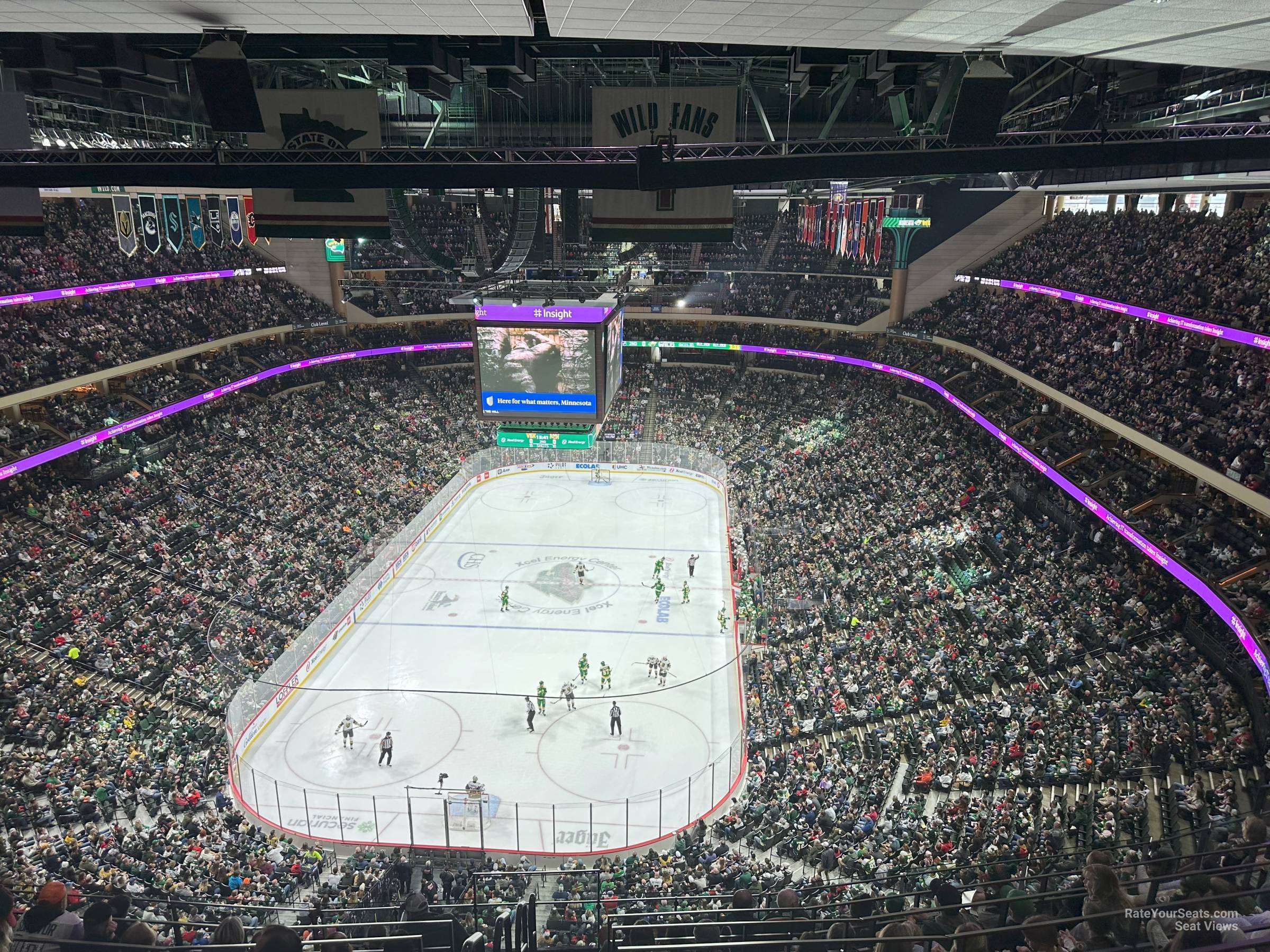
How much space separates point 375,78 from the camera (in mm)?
15570

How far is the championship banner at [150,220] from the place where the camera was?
19656 millimetres

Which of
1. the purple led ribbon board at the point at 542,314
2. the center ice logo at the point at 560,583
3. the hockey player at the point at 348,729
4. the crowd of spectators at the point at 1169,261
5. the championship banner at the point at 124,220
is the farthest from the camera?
the center ice logo at the point at 560,583

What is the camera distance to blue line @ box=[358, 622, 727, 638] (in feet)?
74.7

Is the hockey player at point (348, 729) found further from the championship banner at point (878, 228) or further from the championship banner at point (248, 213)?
the championship banner at point (878, 228)

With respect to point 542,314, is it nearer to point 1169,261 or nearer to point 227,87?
point 227,87

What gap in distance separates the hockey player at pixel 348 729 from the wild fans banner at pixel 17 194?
11.2 m

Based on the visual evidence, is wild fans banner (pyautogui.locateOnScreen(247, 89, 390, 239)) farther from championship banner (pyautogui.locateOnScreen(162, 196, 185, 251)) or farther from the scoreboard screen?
the scoreboard screen

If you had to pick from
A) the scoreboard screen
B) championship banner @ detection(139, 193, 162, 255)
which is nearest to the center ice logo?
the scoreboard screen

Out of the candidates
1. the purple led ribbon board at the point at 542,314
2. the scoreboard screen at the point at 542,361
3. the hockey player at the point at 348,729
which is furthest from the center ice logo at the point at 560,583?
the purple led ribbon board at the point at 542,314

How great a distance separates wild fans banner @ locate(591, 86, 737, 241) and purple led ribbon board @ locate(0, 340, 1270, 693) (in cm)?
1120

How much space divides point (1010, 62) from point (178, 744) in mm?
19790

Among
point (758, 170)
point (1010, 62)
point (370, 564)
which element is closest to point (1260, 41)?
point (758, 170)

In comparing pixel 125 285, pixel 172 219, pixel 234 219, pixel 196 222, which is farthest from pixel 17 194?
pixel 125 285

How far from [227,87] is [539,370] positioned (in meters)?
14.4
